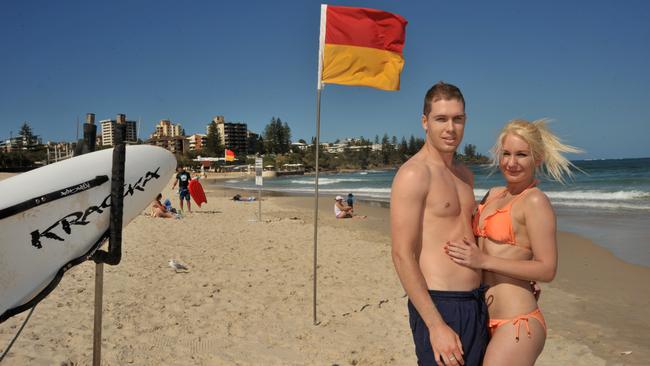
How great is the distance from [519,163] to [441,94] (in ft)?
1.66

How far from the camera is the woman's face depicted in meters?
2.17

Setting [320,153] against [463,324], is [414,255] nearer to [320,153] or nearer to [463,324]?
[463,324]

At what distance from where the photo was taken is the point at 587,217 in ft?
50.4

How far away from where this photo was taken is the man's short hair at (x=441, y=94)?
7.02ft

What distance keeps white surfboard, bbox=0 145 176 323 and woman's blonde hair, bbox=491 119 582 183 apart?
2.07 m

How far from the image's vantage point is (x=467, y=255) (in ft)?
6.55

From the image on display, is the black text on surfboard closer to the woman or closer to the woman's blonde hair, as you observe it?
the woman

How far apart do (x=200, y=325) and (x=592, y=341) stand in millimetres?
4121

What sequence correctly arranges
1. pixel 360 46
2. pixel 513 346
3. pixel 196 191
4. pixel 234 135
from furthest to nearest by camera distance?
1. pixel 234 135
2. pixel 196 191
3. pixel 360 46
4. pixel 513 346

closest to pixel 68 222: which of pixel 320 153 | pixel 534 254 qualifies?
pixel 534 254

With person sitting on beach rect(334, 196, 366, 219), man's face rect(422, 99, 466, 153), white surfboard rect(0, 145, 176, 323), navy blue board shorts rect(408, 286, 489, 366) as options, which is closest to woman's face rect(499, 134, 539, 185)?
man's face rect(422, 99, 466, 153)

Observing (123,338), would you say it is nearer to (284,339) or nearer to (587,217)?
(284,339)

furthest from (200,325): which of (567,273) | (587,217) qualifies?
(587,217)

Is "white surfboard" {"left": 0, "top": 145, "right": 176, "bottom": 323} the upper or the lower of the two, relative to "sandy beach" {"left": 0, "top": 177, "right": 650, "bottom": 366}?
upper
